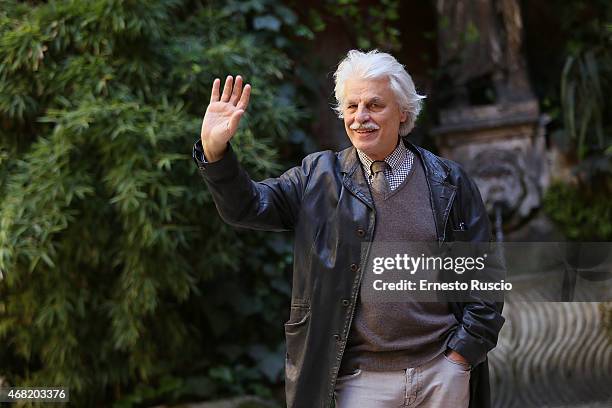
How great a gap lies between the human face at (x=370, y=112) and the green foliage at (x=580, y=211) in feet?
10.3

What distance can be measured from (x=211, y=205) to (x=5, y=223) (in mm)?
904

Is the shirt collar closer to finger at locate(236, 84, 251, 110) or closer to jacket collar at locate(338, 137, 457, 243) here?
jacket collar at locate(338, 137, 457, 243)

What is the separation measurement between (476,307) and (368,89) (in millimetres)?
568

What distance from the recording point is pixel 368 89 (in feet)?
5.80

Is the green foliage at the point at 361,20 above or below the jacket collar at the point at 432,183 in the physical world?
above

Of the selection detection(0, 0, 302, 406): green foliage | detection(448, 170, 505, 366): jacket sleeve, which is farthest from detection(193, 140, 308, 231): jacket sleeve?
detection(0, 0, 302, 406): green foliage

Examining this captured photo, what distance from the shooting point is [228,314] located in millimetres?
3877

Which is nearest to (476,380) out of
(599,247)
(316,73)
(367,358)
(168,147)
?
(367,358)

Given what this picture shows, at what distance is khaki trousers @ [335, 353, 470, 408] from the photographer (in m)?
1.70

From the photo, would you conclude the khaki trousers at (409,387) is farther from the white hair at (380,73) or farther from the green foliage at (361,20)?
the green foliage at (361,20)

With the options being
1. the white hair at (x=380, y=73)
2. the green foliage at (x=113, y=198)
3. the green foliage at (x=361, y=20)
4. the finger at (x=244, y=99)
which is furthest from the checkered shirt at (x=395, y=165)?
the green foliage at (x=361, y=20)

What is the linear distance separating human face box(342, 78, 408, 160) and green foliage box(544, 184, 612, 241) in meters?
3.14

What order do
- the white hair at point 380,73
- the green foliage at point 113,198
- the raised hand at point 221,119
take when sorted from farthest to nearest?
the green foliage at point 113,198
the white hair at point 380,73
the raised hand at point 221,119

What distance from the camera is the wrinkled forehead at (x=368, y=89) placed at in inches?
69.6
